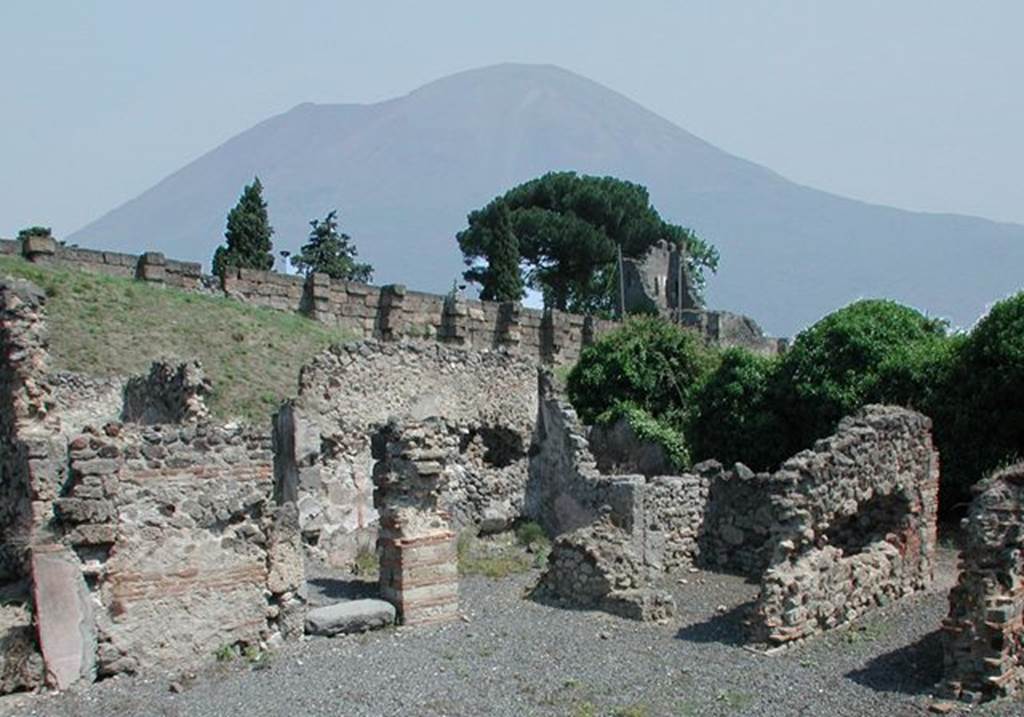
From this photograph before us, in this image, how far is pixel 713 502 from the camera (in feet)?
58.4

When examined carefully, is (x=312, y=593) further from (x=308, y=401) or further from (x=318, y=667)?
(x=308, y=401)

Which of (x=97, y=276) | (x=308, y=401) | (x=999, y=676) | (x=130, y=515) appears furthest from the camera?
(x=97, y=276)

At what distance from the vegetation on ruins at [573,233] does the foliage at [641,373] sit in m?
27.1

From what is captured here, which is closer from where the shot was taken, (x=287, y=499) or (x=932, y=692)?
(x=932, y=692)

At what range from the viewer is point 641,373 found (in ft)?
85.8

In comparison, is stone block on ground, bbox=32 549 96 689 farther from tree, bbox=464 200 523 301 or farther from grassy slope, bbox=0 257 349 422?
tree, bbox=464 200 523 301

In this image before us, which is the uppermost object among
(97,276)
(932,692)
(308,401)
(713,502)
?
(97,276)

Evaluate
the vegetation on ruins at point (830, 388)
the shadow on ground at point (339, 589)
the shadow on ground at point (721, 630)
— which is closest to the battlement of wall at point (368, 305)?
the vegetation on ruins at point (830, 388)

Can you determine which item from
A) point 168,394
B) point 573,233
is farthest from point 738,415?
point 573,233

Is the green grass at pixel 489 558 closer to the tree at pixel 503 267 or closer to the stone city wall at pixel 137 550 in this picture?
the stone city wall at pixel 137 550

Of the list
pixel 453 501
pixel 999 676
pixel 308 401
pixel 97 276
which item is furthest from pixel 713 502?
pixel 97 276

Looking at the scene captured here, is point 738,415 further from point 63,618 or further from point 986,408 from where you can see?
point 63,618

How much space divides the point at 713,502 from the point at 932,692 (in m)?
7.75

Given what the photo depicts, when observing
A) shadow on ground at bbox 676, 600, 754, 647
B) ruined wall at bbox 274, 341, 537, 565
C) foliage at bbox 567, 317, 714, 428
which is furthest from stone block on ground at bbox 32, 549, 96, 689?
foliage at bbox 567, 317, 714, 428
